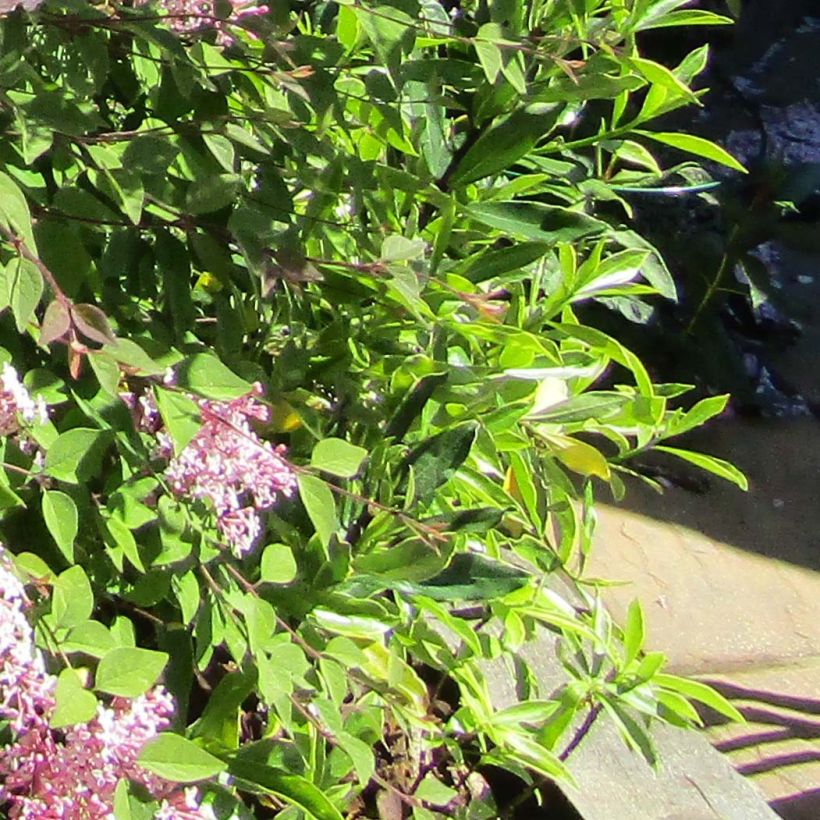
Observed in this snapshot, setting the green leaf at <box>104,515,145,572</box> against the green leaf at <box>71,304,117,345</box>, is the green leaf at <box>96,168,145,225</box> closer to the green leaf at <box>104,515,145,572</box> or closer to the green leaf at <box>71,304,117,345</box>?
the green leaf at <box>71,304,117,345</box>

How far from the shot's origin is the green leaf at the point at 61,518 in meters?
0.74

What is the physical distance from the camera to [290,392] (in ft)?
3.45

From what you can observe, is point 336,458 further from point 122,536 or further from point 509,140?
point 509,140

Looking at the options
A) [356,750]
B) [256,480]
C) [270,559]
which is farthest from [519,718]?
[256,480]

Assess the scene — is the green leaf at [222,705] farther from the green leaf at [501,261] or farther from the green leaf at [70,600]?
the green leaf at [501,261]

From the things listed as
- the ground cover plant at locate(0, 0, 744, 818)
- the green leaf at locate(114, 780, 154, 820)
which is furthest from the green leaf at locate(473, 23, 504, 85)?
the green leaf at locate(114, 780, 154, 820)

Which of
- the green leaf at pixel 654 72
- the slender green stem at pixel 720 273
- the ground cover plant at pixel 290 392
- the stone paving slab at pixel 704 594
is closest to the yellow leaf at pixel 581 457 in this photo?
the ground cover plant at pixel 290 392

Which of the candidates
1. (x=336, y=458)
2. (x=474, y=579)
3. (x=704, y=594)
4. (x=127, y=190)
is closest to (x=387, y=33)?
(x=127, y=190)

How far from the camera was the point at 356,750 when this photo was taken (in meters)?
0.94

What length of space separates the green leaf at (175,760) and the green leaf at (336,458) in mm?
227

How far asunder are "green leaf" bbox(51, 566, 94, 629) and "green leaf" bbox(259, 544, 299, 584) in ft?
0.57

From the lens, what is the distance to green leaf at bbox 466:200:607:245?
109 cm

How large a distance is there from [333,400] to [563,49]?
0.41m

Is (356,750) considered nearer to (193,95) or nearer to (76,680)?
(76,680)
